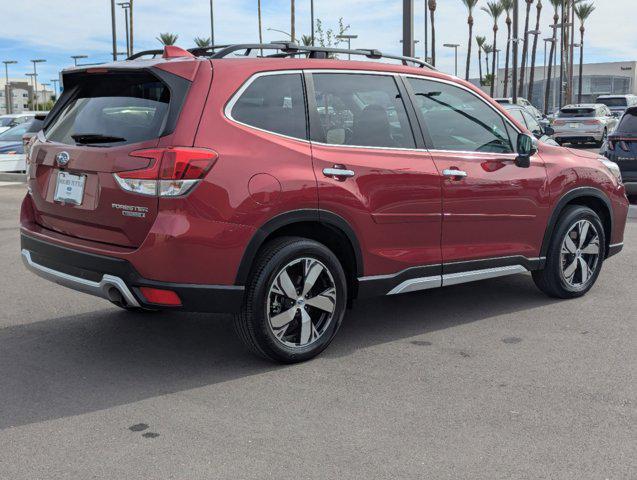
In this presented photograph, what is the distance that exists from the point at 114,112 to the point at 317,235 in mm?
1391

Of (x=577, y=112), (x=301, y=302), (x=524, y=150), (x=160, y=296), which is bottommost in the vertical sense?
(x=301, y=302)

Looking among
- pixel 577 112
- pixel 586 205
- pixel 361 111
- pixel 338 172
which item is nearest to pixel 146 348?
pixel 338 172

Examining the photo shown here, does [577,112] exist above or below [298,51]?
above

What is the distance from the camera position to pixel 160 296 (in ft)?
14.4

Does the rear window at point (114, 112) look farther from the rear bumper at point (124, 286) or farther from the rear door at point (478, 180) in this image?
the rear door at point (478, 180)

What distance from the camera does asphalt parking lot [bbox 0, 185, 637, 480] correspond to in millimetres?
3480

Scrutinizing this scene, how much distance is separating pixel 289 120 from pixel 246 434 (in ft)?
6.20

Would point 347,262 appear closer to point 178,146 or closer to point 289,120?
point 289,120

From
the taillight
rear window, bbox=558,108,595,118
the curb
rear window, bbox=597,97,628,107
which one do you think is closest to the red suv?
the taillight

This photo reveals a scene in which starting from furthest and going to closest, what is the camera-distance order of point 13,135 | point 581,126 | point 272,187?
point 581,126
point 13,135
point 272,187

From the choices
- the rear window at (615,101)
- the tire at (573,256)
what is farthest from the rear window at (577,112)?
the tire at (573,256)

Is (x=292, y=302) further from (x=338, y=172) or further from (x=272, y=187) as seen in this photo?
(x=338, y=172)

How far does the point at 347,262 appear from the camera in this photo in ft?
16.8

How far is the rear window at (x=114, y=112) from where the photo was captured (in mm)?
4492
